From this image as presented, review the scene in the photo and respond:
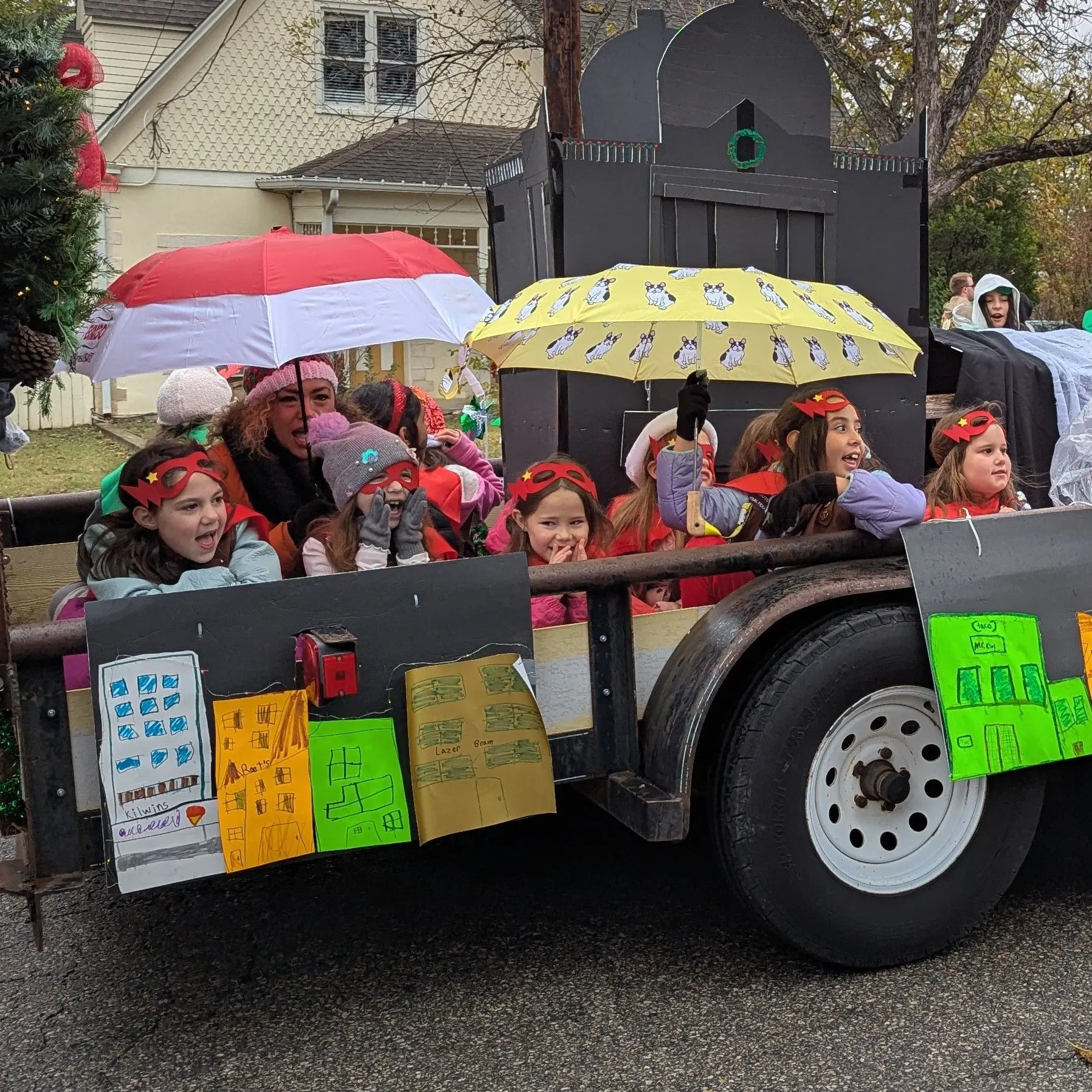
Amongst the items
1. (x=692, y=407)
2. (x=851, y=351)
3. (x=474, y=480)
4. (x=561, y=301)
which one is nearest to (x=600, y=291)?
(x=561, y=301)

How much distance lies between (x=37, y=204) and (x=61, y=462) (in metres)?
11.0

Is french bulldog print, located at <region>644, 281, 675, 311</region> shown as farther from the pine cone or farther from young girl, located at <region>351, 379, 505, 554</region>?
the pine cone

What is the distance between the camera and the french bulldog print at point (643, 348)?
3739 millimetres

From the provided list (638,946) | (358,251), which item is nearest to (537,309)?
(358,251)

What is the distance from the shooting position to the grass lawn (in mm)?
11180

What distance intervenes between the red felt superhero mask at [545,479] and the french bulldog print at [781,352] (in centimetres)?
66

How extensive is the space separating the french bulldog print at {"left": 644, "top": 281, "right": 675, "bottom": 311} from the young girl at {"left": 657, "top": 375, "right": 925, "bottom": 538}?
0.32 meters

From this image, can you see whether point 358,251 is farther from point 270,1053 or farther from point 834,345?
point 270,1053

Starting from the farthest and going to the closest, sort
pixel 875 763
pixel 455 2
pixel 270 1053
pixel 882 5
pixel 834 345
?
pixel 455 2, pixel 882 5, pixel 834 345, pixel 875 763, pixel 270 1053

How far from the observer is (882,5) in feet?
34.4

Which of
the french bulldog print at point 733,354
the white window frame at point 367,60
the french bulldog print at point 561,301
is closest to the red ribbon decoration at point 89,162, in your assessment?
the french bulldog print at point 561,301

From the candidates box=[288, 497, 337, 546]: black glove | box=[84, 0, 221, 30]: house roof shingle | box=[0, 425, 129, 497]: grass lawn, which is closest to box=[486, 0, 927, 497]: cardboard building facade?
box=[288, 497, 337, 546]: black glove

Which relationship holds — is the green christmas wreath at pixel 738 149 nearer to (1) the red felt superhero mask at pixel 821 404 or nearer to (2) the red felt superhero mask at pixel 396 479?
(1) the red felt superhero mask at pixel 821 404

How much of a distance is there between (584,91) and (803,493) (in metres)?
1.68
